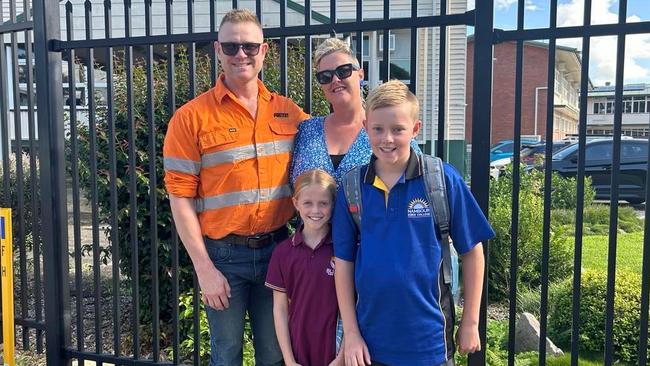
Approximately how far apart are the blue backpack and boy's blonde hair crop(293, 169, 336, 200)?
0.37 ft

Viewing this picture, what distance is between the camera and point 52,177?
142 inches

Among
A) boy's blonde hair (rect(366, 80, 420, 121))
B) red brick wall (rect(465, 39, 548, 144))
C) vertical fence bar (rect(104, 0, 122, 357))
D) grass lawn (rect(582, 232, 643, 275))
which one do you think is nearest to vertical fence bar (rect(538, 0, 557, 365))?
boy's blonde hair (rect(366, 80, 420, 121))

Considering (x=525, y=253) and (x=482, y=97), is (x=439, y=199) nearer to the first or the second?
(x=482, y=97)

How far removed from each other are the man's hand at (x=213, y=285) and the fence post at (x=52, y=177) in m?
1.63

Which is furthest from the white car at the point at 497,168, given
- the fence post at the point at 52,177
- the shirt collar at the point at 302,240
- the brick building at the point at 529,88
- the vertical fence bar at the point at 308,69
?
the brick building at the point at 529,88

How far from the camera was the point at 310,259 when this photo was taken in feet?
7.88

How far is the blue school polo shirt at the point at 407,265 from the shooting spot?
2119 millimetres

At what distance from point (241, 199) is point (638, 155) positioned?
43.9 feet

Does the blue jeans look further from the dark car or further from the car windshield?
the car windshield

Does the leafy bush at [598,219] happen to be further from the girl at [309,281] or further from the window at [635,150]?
the girl at [309,281]

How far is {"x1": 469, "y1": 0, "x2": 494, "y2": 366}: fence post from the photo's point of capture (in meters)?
2.69

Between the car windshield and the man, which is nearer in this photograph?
the man

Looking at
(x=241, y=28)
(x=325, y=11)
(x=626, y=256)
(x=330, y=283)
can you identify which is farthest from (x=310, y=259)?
(x=325, y=11)

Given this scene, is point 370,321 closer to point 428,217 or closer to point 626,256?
point 428,217
